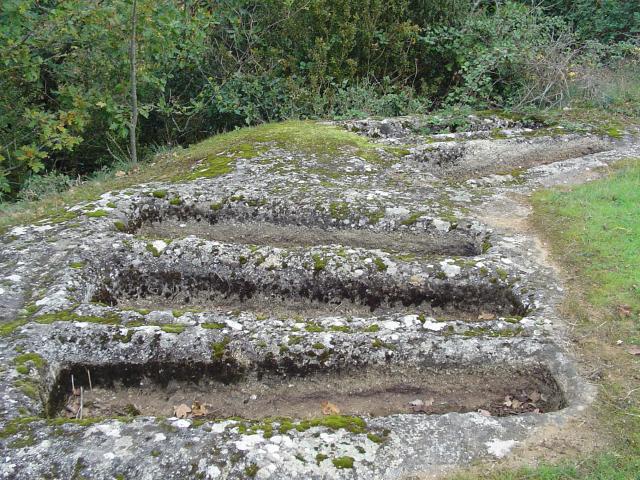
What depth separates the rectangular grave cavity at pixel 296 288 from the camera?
5.47 metres

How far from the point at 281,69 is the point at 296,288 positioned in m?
7.52

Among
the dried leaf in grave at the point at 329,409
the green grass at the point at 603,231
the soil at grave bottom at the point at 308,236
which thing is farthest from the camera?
the soil at grave bottom at the point at 308,236

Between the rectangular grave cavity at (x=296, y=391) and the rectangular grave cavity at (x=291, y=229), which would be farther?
the rectangular grave cavity at (x=291, y=229)

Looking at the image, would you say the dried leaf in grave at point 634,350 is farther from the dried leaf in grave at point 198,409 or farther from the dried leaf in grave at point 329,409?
the dried leaf in grave at point 198,409

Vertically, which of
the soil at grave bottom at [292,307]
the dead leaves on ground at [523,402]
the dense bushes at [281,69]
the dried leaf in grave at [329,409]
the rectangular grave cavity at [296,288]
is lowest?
the dead leaves on ground at [523,402]

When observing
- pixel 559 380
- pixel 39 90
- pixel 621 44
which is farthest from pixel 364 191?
pixel 621 44

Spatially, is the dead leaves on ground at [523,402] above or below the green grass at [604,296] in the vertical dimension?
below

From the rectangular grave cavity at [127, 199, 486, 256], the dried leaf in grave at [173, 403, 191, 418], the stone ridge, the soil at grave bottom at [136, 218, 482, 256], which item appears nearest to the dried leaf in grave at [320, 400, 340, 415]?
the stone ridge

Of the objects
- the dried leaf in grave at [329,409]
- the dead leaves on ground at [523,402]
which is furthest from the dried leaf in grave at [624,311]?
the dried leaf in grave at [329,409]

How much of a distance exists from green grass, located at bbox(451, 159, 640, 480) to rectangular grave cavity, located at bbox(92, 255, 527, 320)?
2.37 ft

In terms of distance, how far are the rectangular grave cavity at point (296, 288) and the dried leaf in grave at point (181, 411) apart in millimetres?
1417

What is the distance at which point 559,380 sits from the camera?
4.27 metres

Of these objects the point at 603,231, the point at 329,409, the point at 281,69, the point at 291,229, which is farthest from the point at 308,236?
the point at 281,69

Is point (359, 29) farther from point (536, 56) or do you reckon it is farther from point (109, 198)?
point (109, 198)
